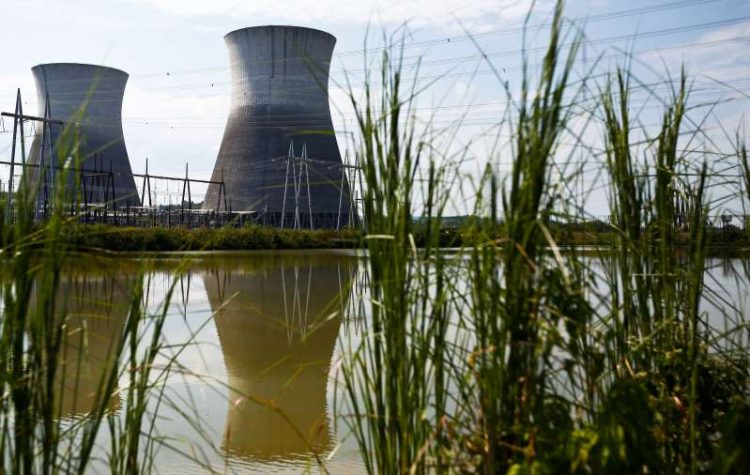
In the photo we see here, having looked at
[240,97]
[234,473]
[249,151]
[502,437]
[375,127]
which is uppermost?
[240,97]

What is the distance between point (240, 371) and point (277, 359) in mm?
304

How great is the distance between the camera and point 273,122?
2284cm

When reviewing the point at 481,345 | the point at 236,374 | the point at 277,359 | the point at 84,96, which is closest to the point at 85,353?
the point at 481,345

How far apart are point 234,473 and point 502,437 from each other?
3.50 feet

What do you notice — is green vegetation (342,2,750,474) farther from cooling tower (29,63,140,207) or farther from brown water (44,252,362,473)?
cooling tower (29,63,140,207)

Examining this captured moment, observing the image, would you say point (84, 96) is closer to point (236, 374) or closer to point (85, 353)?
point (236, 374)

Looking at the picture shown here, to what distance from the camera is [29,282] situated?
1213 millimetres

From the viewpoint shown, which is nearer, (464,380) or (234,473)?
(464,380)

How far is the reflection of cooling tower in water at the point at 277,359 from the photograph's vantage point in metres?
2.29

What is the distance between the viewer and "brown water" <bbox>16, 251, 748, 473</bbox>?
1460mm

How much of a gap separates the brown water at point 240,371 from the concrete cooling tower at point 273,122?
51.6 feet

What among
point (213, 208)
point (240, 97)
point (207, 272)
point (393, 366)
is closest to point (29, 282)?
point (393, 366)

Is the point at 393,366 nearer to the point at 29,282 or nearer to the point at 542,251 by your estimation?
the point at 542,251

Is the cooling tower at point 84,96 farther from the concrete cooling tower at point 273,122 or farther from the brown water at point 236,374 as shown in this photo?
the brown water at point 236,374
